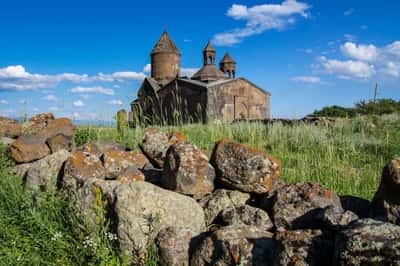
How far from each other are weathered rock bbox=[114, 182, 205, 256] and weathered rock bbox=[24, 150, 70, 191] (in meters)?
1.63

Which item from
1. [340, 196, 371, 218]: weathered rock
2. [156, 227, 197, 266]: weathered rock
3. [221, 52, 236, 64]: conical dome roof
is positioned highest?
[221, 52, 236, 64]: conical dome roof

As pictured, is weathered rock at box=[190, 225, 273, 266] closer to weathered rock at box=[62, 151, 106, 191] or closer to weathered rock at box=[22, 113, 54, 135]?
weathered rock at box=[62, 151, 106, 191]

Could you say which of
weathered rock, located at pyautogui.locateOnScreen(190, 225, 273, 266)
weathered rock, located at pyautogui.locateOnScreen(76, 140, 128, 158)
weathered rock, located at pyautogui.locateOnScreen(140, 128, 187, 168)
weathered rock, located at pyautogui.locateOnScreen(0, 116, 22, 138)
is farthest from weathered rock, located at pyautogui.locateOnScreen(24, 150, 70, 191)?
weathered rock, located at pyautogui.locateOnScreen(190, 225, 273, 266)

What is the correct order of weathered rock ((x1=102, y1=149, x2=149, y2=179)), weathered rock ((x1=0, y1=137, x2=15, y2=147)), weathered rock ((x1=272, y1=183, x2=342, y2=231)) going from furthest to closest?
weathered rock ((x1=0, y1=137, x2=15, y2=147)), weathered rock ((x1=102, y1=149, x2=149, y2=179)), weathered rock ((x1=272, y1=183, x2=342, y2=231))

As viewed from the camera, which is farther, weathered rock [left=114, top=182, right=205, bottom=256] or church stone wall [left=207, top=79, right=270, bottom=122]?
church stone wall [left=207, top=79, right=270, bottom=122]

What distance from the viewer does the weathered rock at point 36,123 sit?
6.80 m

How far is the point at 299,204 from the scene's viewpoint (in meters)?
3.22

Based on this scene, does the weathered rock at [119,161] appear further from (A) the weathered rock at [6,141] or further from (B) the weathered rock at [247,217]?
(A) the weathered rock at [6,141]

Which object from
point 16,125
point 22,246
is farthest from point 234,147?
point 16,125

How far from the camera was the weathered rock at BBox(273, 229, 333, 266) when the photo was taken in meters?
2.29

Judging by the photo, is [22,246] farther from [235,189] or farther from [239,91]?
[239,91]

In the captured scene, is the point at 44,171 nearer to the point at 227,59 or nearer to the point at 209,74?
the point at 209,74

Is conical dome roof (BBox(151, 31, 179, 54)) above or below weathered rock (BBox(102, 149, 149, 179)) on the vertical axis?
above

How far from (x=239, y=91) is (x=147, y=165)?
35.6 m
